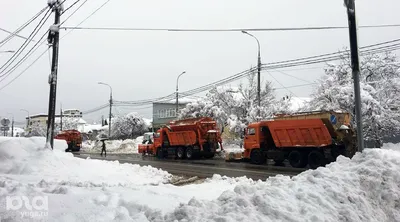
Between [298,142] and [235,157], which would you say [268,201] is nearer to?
[298,142]

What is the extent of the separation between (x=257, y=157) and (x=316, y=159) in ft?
12.7

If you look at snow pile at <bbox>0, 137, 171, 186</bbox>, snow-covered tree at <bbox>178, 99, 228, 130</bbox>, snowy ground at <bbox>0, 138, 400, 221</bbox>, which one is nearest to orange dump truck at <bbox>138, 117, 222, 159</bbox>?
snow-covered tree at <bbox>178, 99, 228, 130</bbox>

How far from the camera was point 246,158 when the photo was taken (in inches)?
877

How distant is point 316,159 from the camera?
18312 mm

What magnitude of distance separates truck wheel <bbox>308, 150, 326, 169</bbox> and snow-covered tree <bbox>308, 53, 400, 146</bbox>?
5.95m

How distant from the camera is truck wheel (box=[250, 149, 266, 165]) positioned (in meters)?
21.0

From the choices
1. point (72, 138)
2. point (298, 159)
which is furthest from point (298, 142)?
point (72, 138)

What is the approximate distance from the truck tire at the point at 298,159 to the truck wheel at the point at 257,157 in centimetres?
208

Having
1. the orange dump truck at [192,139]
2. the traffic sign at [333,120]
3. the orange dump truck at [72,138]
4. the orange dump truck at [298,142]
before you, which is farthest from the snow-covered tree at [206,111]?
the traffic sign at [333,120]

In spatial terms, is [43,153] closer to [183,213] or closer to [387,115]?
[183,213]

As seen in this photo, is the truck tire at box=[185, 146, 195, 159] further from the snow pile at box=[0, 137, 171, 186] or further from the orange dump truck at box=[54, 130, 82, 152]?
the orange dump truck at box=[54, 130, 82, 152]

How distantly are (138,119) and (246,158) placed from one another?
4279cm

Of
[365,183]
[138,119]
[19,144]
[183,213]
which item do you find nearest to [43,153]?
[19,144]

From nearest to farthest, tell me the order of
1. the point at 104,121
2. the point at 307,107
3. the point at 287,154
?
the point at 287,154, the point at 307,107, the point at 104,121
